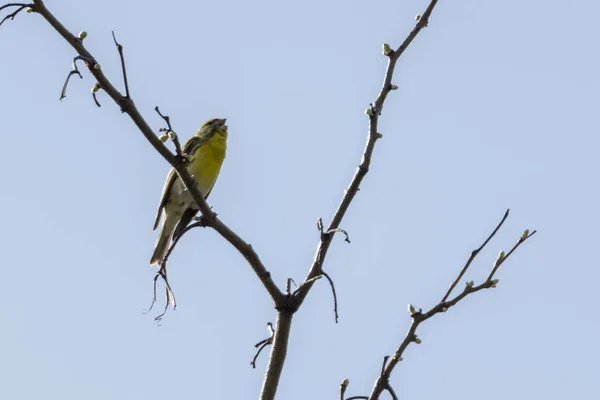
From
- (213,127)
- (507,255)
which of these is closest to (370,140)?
(507,255)

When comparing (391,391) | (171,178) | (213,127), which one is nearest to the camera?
(391,391)

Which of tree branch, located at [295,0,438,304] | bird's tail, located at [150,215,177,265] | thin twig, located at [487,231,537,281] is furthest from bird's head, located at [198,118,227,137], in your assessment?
thin twig, located at [487,231,537,281]

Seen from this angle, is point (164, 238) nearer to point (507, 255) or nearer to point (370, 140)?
point (370, 140)

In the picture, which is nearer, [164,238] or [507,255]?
[507,255]

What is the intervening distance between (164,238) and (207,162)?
0.95 m

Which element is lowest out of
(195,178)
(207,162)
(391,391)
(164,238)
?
(391,391)

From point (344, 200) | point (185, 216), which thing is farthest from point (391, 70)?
point (185, 216)

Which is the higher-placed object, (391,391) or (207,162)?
(207,162)

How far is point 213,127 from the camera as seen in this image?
1012 centimetres

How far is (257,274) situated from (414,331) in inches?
42.4

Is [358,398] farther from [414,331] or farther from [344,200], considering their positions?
[344,200]

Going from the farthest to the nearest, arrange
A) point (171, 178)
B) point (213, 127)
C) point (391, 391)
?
point (213, 127) < point (171, 178) < point (391, 391)

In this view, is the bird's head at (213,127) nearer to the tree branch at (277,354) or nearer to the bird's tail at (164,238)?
the bird's tail at (164,238)

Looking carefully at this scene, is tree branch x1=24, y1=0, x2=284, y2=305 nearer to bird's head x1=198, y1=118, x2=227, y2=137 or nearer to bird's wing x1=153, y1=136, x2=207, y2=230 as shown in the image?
bird's wing x1=153, y1=136, x2=207, y2=230
